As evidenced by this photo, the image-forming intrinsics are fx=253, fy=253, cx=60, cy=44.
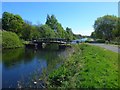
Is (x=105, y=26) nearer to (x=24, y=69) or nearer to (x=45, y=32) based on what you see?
(x=45, y=32)

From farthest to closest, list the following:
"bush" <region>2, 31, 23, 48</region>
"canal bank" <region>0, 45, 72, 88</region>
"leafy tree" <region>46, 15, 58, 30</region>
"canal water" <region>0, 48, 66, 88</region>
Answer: "leafy tree" <region>46, 15, 58, 30</region> < "bush" <region>2, 31, 23, 48</region> < "canal water" <region>0, 48, 66, 88</region> < "canal bank" <region>0, 45, 72, 88</region>

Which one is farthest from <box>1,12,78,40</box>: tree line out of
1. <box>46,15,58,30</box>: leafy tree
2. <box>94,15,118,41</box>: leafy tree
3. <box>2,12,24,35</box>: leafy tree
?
<box>94,15,118,41</box>: leafy tree

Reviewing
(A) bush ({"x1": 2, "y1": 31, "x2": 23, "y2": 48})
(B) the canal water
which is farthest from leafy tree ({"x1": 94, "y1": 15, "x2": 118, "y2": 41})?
(B) the canal water

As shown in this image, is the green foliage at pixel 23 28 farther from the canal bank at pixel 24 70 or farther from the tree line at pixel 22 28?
the canal bank at pixel 24 70

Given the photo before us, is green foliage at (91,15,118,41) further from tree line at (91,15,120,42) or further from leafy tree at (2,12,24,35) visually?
leafy tree at (2,12,24,35)

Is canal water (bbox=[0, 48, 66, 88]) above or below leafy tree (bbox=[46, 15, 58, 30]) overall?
below

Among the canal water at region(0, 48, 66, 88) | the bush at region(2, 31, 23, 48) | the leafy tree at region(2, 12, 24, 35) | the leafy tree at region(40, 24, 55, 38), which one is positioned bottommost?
the canal water at region(0, 48, 66, 88)

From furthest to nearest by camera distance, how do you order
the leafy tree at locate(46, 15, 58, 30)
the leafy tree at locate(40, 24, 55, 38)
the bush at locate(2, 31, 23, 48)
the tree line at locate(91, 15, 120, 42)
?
1. the leafy tree at locate(46, 15, 58, 30)
2. the leafy tree at locate(40, 24, 55, 38)
3. the tree line at locate(91, 15, 120, 42)
4. the bush at locate(2, 31, 23, 48)

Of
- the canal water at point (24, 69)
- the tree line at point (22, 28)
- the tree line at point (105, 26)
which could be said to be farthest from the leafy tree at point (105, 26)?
the canal water at point (24, 69)

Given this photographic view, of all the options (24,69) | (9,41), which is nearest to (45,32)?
(9,41)

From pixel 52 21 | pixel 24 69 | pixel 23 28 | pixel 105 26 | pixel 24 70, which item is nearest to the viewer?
pixel 24 70

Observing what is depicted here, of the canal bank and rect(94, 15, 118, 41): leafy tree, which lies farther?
rect(94, 15, 118, 41): leafy tree

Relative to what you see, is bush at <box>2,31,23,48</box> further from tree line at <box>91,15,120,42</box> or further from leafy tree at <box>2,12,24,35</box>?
tree line at <box>91,15,120,42</box>

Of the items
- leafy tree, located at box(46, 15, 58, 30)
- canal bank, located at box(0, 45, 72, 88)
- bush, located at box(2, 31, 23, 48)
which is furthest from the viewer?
leafy tree, located at box(46, 15, 58, 30)
